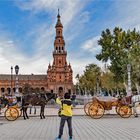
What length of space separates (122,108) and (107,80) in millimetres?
58866

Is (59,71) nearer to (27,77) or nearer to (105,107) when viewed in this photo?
(27,77)

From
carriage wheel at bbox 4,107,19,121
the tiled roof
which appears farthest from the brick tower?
carriage wheel at bbox 4,107,19,121

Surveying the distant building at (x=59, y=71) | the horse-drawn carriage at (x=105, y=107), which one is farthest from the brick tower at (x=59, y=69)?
the horse-drawn carriage at (x=105, y=107)

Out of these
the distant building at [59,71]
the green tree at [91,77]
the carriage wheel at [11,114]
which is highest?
the distant building at [59,71]

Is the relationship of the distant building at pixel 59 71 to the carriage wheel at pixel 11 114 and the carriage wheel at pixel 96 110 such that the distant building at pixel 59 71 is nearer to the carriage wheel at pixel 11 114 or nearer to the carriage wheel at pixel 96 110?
the carriage wheel at pixel 96 110

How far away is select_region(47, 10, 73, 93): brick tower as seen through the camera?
450ft

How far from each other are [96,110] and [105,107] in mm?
718

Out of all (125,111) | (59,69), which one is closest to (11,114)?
(125,111)

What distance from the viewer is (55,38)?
450 feet

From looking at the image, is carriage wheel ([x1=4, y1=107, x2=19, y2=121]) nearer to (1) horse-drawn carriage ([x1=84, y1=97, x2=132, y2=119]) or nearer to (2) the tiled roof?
(1) horse-drawn carriage ([x1=84, y1=97, x2=132, y2=119])

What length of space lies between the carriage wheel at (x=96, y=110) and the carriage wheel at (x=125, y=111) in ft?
3.75

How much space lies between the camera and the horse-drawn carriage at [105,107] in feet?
73.0

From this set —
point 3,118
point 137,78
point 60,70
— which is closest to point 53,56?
point 60,70

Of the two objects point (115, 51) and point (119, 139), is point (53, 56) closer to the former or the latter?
point (115, 51)
